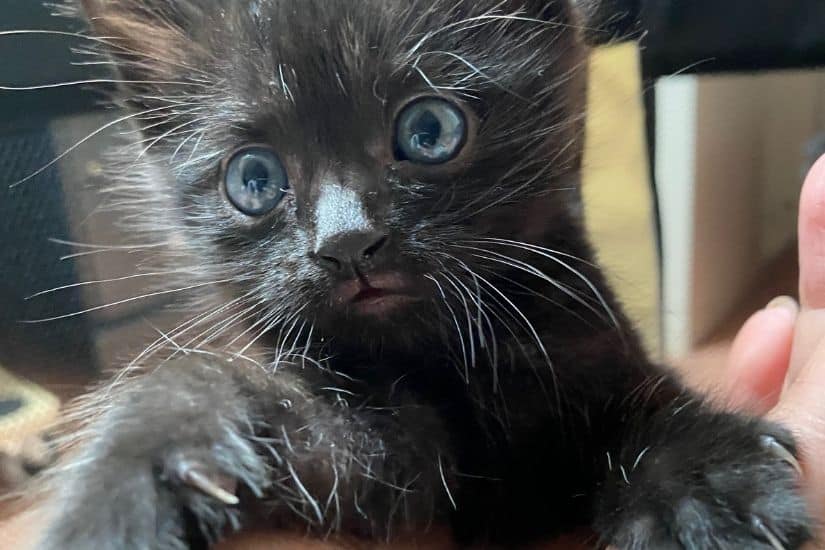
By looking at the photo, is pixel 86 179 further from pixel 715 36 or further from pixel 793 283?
pixel 793 283

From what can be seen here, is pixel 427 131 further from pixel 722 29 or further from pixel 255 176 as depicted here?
pixel 722 29

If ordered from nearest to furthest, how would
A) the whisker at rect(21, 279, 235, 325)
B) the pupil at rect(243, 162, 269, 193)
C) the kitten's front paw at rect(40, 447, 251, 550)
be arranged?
1. the kitten's front paw at rect(40, 447, 251, 550)
2. the pupil at rect(243, 162, 269, 193)
3. the whisker at rect(21, 279, 235, 325)

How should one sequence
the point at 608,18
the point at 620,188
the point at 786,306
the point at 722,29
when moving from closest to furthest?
the point at 608,18, the point at 722,29, the point at 786,306, the point at 620,188

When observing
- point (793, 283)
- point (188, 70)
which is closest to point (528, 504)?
point (188, 70)

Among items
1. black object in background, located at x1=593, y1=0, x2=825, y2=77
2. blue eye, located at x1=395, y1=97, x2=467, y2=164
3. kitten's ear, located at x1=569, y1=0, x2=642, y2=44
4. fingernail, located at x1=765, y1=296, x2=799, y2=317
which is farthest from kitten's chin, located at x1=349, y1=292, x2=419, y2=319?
fingernail, located at x1=765, y1=296, x2=799, y2=317

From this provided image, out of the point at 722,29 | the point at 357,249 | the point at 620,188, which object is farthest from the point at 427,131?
the point at 620,188

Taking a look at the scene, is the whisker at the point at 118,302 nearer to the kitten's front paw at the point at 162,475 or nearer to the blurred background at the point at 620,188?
the blurred background at the point at 620,188

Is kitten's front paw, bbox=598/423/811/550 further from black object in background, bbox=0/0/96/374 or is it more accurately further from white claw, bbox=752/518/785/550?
black object in background, bbox=0/0/96/374

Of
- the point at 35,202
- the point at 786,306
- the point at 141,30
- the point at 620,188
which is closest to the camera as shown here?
the point at 141,30
